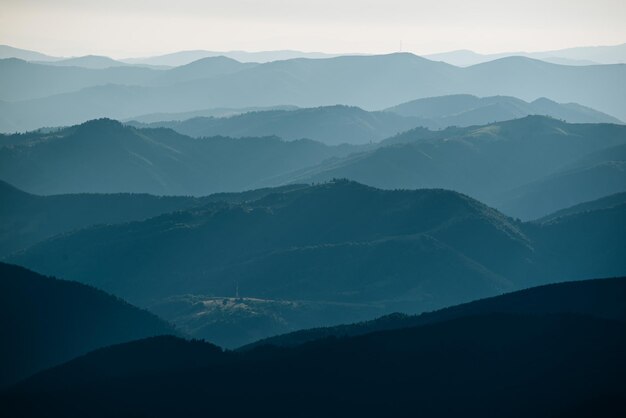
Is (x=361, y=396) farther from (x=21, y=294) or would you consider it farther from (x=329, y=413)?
(x=21, y=294)

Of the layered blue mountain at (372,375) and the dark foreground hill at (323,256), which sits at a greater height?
the layered blue mountain at (372,375)

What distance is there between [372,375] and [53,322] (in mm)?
40251

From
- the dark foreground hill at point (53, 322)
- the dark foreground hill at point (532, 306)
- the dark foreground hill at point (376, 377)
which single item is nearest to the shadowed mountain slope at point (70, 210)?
the dark foreground hill at point (53, 322)

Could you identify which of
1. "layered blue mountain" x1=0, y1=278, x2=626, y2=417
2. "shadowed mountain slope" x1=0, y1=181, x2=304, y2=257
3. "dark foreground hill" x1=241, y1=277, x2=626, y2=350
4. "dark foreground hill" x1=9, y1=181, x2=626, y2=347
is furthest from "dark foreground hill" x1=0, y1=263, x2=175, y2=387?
"shadowed mountain slope" x1=0, y1=181, x2=304, y2=257

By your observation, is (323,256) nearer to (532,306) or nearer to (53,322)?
(53,322)

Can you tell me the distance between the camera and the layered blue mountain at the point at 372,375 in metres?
63.6

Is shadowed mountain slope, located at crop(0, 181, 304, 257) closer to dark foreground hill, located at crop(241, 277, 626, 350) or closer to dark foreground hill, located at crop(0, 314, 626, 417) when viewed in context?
dark foreground hill, located at crop(241, 277, 626, 350)

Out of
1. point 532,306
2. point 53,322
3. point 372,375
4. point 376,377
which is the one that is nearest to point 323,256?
point 53,322

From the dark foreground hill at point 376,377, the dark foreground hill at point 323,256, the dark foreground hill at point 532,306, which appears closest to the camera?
the dark foreground hill at point 376,377

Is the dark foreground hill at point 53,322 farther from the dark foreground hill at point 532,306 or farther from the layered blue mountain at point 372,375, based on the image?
the dark foreground hill at point 532,306

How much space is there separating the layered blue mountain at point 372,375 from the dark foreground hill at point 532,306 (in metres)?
4.49

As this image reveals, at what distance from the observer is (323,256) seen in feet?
454

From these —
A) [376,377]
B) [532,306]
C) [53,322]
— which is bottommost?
[53,322]

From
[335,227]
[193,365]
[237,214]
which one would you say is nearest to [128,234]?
[237,214]
